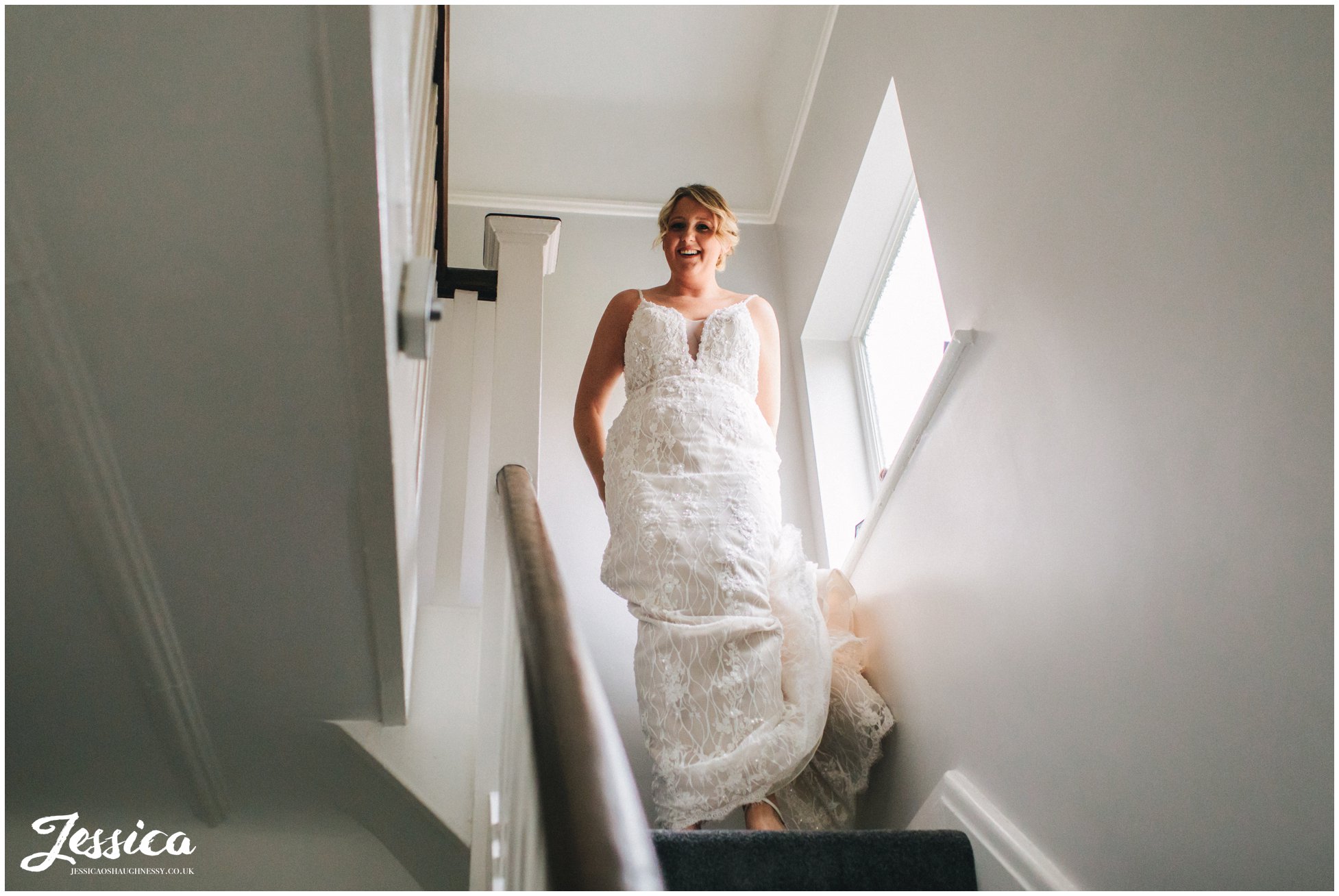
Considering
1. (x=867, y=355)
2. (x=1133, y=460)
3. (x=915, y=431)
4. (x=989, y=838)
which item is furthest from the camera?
(x=867, y=355)

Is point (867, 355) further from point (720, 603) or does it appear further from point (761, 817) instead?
point (761, 817)

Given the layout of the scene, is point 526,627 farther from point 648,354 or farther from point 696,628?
point 648,354

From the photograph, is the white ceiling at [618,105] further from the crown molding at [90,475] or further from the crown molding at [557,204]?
the crown molding at [90,475]

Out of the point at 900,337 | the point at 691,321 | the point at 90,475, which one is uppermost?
the point at 900,337

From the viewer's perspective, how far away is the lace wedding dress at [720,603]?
1.93 m

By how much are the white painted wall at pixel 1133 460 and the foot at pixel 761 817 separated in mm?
452

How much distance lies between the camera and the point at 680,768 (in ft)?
6.24

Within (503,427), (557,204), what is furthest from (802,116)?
(503,427)

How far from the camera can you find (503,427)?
219cm

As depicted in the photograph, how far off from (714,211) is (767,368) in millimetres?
511

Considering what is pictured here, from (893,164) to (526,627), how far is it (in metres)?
2.78

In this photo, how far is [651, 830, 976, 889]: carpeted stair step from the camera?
65.1 inches

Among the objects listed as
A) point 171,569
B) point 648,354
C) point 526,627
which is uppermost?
point 648,354

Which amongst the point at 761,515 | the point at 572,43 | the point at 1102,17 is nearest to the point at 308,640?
the point at 761,515
